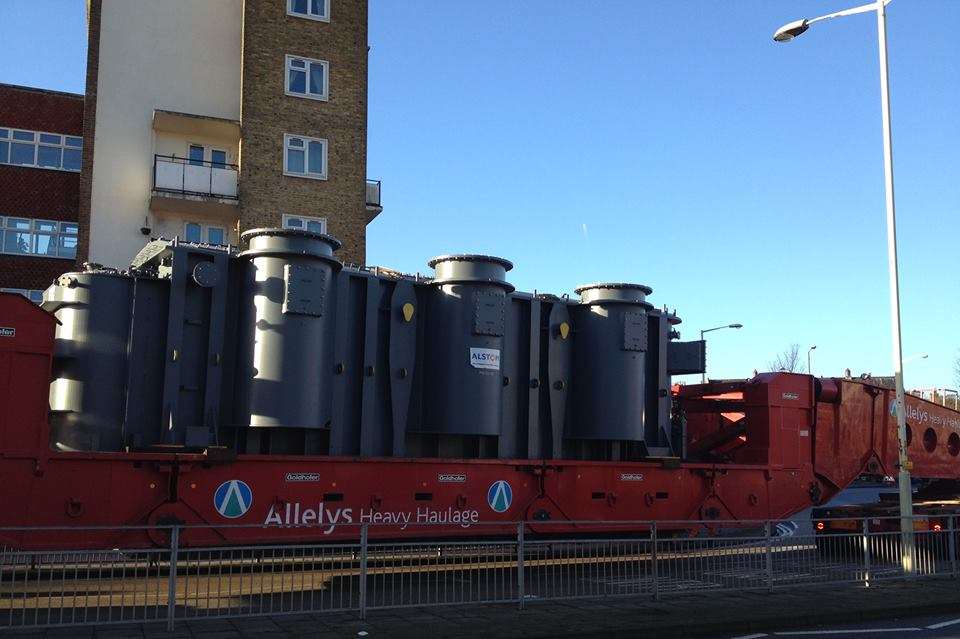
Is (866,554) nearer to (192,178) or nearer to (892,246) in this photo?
(892,246)

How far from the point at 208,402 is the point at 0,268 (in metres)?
20.8

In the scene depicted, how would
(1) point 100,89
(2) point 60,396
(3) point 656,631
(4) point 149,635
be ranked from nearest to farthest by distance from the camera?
(4) point 149,635 < (3) point 656,631 < (2) point 60,396 < (1) point 100,89

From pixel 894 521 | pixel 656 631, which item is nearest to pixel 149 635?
pixel 656 631

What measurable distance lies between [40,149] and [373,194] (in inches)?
440

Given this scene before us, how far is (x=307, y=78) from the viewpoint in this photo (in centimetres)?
3058

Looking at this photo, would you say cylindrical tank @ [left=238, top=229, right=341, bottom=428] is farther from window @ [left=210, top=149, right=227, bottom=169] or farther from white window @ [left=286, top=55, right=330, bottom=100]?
window @ [left=210, top=149, right=227, bottom=169]

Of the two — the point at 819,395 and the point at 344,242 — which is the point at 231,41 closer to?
the point at 344,242

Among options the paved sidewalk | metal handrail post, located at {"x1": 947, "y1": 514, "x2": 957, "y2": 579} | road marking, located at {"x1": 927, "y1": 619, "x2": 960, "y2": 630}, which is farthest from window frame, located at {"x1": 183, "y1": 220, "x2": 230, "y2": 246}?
road marking, located at {"x1": 927, "y1": 619, "x2": 960, "y2": 630}

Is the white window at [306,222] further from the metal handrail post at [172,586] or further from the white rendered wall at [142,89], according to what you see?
the metal handrail post at [172,586]

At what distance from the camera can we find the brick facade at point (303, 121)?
2966 centimetres

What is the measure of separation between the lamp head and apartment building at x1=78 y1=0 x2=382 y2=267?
1691cm

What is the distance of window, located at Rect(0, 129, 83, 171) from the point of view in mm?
29938

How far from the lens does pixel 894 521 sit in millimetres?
15469

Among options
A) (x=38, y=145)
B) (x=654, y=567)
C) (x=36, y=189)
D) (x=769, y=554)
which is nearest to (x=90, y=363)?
(x=654, y=567)
